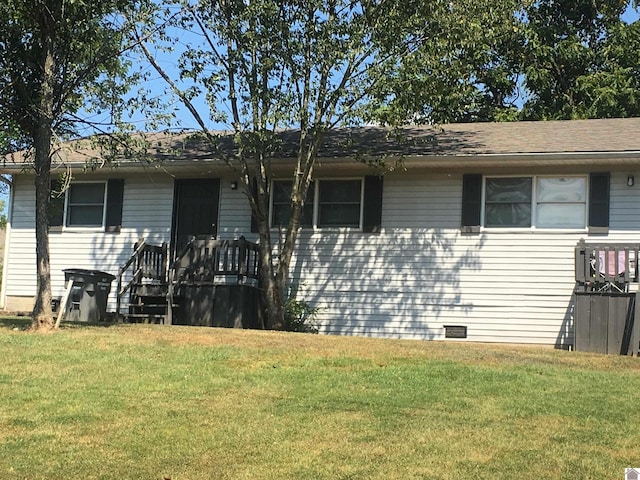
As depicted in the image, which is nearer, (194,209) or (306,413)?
(306,413)

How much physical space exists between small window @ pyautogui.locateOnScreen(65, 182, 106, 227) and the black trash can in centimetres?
187

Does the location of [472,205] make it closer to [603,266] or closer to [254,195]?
[603,266]

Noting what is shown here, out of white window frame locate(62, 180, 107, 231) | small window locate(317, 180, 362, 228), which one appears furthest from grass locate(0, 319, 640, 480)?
white window frame locate(62, 180, 107, 231)

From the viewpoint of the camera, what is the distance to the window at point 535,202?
12.2 meters

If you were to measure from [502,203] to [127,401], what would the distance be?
8104 millimetres

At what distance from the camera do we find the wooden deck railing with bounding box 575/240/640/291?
10648 mm

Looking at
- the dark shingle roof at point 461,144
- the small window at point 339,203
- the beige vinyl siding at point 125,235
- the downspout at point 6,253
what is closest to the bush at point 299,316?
the small window at point 339,203

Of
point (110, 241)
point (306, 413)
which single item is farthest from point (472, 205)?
point (306, 413)

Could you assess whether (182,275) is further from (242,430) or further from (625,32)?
(625,32)

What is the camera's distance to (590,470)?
4484mm

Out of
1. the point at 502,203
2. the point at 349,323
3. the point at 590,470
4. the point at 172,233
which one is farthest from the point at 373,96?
the point at 590,470

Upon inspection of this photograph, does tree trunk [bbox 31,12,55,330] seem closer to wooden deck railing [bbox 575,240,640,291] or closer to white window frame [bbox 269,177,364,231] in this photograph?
white window frame [bbox 269,177,364,231]

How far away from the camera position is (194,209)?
14234 millimetres

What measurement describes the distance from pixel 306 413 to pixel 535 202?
305 inches
